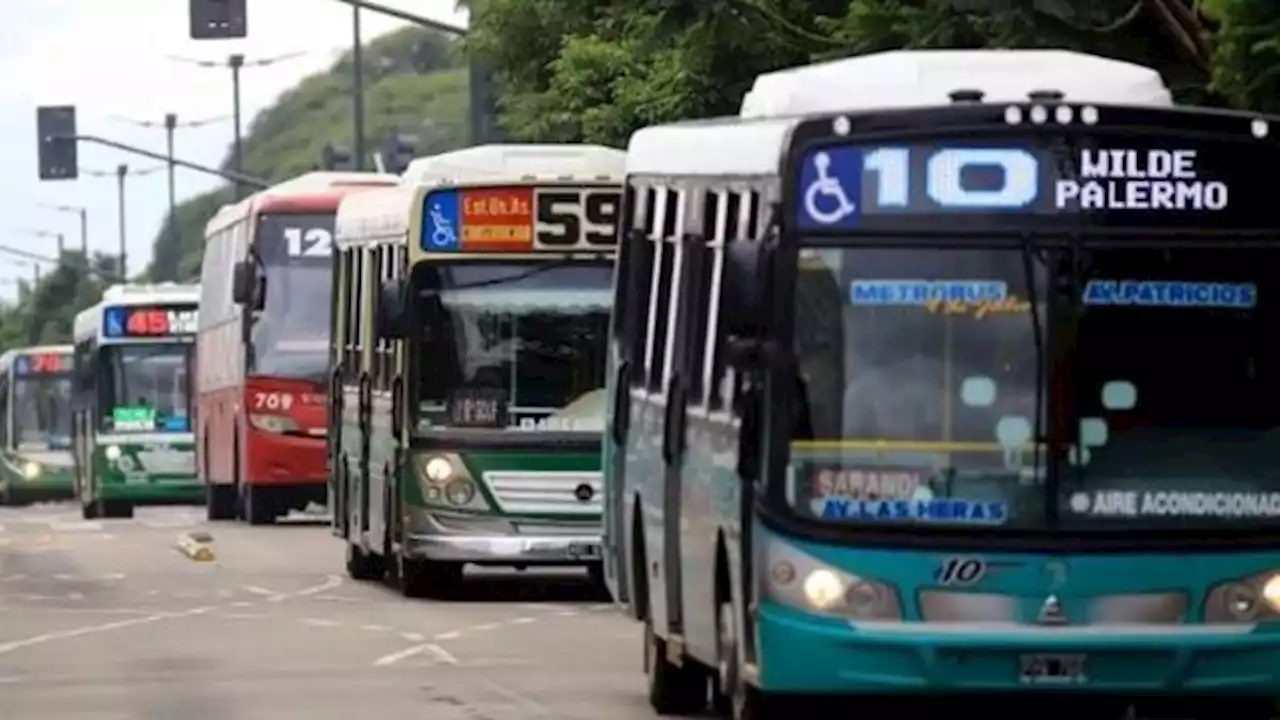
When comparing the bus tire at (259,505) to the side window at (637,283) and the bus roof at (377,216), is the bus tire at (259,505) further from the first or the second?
the side window at (637,283)

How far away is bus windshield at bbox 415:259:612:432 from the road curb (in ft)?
27.5

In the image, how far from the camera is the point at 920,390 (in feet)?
47.2

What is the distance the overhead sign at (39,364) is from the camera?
2842 inches

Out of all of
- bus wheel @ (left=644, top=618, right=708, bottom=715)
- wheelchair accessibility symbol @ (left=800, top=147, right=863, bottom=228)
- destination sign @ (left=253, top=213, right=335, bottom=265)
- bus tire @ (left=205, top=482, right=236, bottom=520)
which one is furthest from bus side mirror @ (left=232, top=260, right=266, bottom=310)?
wheelchair accessibility symbol @ (left=800, top=147, right=863, bottom=228)

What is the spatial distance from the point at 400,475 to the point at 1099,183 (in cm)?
1233

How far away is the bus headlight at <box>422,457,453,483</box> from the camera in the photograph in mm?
25844

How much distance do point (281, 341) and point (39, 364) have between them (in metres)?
32.1

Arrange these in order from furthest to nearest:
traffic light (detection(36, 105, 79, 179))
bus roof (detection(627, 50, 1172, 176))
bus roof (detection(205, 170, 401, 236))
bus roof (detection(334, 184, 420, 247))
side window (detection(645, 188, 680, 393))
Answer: traffic light (detection(36, 105, 79, 179)), bus roof (detection(205, 170, 401, 236)), bus roof (detection(334, 184, 420, 247)), side window (detection(645, 188, 680, 393)), bus roof (detection(627, 50, 1172, 176))

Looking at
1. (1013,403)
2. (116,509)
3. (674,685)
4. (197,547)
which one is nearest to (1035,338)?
(1013,403)

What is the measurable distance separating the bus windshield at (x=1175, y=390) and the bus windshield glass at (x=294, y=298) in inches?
1041

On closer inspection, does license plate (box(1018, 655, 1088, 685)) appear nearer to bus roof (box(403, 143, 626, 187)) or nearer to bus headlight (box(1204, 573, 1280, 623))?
bus headlight (box(1204, 573, 1280, 623))

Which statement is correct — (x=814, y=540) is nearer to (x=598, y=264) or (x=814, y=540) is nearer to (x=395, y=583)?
(x=598, y=264)

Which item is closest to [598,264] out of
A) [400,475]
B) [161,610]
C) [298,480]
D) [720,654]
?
[400,475]

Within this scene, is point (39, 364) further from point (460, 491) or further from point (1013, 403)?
point (1013, 403)
